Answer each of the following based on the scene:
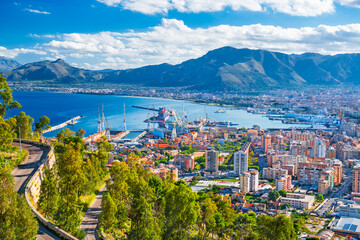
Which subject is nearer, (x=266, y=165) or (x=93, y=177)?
(x=93, y=177)

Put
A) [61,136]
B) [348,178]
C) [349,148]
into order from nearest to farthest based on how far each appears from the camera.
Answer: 1. [61,136]
2. [348,178]
3. [349,148]

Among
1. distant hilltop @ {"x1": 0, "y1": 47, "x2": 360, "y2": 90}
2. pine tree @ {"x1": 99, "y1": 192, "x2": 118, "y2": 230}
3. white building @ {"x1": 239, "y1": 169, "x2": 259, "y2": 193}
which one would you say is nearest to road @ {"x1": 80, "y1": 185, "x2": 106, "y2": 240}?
pine tree @ {"x1": 99, "y1": 192, "x2": 118, "y2": 230}

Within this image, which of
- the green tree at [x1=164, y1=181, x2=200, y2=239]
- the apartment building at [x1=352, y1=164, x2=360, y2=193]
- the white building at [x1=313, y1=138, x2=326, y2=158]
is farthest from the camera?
the white building at [x1=313, y1=138, x2=326, y2=158]

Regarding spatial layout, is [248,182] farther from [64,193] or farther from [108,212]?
[64,193]

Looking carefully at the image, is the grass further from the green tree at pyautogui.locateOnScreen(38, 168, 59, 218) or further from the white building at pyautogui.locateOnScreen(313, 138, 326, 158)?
the white building at pyautogui.locateOnScreen(313, 138, 326, 158)

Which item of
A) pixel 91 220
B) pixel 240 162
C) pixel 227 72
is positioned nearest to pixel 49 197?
pixel 91 220

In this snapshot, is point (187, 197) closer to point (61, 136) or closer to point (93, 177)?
point (93, 177)

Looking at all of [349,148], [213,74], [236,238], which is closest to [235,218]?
[236,238]
